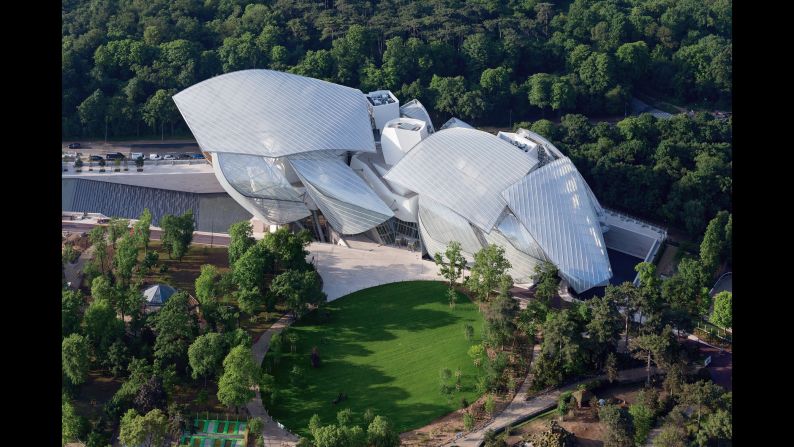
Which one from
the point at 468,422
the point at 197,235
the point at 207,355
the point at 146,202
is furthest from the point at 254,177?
the point at 468,422

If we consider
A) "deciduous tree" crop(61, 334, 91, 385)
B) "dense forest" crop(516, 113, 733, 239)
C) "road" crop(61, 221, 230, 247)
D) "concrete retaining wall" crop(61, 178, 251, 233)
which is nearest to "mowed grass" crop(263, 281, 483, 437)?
"deciduous tree" crop(61, 334, 91, 385)

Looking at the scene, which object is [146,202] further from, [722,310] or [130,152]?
[722,310]

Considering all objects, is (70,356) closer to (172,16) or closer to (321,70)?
(321,70)

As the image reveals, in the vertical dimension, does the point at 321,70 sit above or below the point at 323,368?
above

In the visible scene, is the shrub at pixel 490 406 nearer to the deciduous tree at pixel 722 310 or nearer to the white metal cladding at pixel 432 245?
the white metal cladding at pixel 432 245

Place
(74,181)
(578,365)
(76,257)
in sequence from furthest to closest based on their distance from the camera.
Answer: (74,181) → (76,257) → (578,365)
